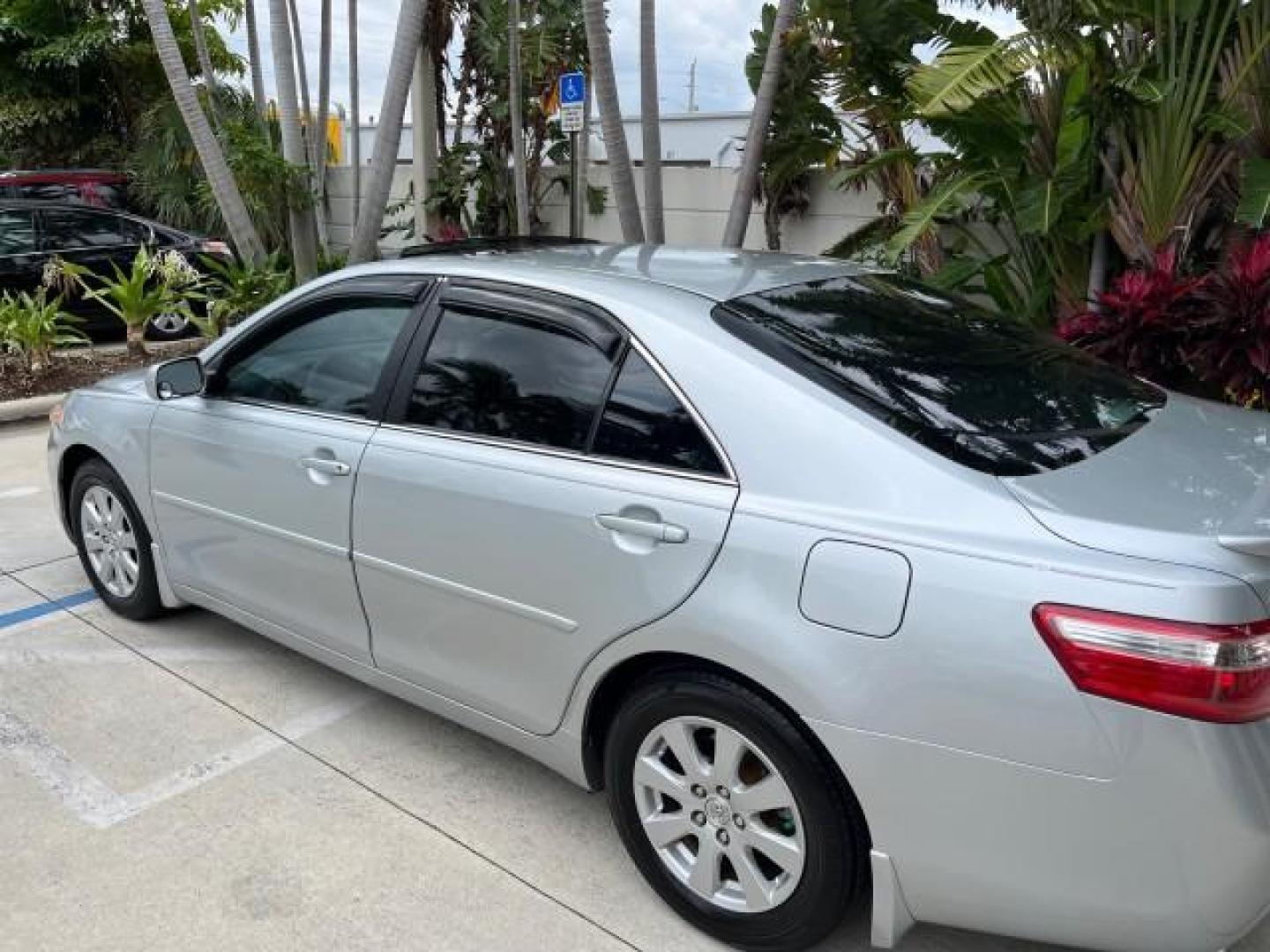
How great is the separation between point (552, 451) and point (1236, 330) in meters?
3.54

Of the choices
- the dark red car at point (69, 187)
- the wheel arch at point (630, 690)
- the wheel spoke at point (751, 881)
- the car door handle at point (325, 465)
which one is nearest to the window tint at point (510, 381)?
the car door handle at point (325, 465)

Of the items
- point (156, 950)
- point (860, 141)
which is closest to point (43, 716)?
point (156, 950)

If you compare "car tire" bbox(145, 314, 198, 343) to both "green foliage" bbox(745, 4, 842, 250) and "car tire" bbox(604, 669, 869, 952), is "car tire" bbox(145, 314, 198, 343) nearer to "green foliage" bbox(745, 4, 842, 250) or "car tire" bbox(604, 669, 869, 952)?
"green foliage" bbox(745, 4, 842, 250)

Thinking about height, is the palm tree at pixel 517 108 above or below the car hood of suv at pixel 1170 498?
above

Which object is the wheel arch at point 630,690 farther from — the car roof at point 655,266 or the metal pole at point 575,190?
the metal pole at point 575,190

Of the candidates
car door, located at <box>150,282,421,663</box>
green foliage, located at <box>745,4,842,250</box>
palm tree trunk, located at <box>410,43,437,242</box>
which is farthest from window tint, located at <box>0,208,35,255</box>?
car door, located at <box>150,282,421,663</box>

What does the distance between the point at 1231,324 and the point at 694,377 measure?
11.1 ft

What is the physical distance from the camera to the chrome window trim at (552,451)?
8.27 ft

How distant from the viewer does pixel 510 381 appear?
3.01m

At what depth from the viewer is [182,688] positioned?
3.96 meters

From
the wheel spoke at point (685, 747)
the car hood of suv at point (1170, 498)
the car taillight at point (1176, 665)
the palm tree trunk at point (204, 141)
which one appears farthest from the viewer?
the palm tree trunk at point (204, 141)

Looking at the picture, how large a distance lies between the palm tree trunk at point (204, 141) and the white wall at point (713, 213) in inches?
117

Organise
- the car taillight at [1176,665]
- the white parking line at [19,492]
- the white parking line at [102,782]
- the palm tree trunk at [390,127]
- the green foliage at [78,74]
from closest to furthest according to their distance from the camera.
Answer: the car taillight at [1176,665], the white parking line at [102,782], the white parking line at [19,492], the palm tree trunk at [390,127], the green foliage at [78,74]

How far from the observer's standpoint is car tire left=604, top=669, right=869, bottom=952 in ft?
7.66
